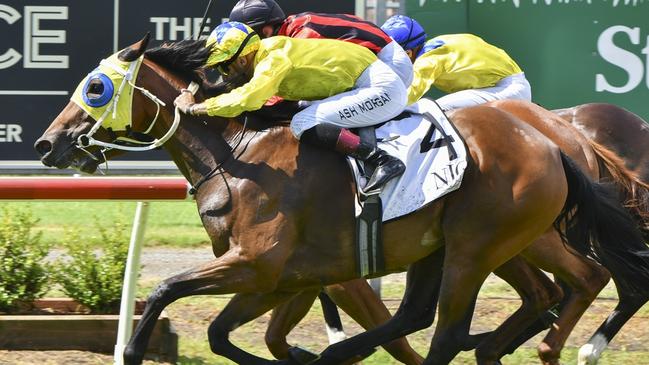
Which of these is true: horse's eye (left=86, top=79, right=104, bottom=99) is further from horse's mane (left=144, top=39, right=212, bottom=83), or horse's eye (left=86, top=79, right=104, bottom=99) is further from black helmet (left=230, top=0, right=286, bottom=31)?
black helmet (left=230, top=0, right=286, bottom=31)

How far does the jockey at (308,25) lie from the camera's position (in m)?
6.11

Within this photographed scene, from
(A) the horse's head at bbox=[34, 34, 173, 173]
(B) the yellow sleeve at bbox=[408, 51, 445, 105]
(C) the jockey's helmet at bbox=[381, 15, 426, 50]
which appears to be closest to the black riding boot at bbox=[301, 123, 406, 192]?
(A) the horse's head at bbox=[34, 34, 173, 173]

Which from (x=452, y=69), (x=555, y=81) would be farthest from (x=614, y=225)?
(x=555, y=81)

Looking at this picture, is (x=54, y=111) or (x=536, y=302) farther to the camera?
(x=54, y=111)

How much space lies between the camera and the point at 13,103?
27.6ft

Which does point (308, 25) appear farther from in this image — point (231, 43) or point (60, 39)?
point (60, 39)

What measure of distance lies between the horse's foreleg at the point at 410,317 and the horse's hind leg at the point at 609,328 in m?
0.94

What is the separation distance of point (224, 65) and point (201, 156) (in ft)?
1.40

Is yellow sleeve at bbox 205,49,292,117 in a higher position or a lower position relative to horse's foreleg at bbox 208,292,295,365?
higher

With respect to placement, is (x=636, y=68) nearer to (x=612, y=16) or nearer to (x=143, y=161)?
(x=612, y=16)

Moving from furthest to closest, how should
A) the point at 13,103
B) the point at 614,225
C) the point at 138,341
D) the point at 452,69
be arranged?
the point at 13,103 → the point at 452,69 → the point at 614,225 → the point at 138,341

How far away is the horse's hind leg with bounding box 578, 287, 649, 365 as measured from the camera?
6.65 m

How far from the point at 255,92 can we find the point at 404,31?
2071mm

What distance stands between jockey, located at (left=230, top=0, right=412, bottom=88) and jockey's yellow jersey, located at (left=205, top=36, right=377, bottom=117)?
6.7 inches
